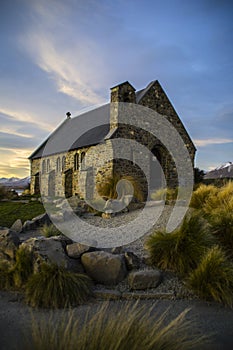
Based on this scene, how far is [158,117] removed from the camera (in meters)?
18.5

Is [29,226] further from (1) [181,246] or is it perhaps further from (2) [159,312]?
(2) [159,312]

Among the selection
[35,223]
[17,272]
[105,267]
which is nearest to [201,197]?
[105,267]

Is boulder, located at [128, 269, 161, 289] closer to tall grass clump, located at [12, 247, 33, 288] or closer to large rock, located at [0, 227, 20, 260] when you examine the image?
tall grass clump, located at [12, 247, 33, 288]

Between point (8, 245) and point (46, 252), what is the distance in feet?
3.02

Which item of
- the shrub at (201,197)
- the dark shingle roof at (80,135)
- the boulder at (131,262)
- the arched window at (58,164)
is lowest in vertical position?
the boulder at (131,262)

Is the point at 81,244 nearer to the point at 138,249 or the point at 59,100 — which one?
the point at 138,249

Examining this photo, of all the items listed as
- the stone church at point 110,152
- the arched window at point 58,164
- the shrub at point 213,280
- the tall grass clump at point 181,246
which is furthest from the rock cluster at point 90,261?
the arched window at point 58,164

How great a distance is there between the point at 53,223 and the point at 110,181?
12.2 ft

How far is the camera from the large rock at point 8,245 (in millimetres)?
4777

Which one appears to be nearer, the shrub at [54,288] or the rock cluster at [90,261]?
the shrub at [54,288]

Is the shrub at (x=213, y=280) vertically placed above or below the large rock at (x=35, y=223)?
below

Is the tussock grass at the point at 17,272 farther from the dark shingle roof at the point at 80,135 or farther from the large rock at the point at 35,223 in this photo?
the dark shingle roof at the point at 80,135

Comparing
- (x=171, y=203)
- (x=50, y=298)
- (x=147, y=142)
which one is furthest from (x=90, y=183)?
(x=50, y=298)

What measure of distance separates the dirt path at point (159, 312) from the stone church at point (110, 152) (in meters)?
10.7
